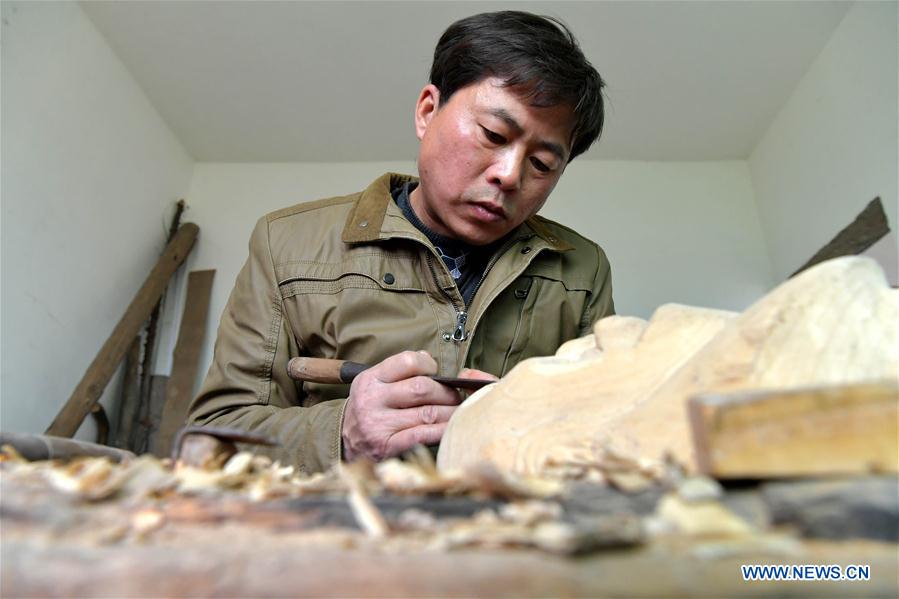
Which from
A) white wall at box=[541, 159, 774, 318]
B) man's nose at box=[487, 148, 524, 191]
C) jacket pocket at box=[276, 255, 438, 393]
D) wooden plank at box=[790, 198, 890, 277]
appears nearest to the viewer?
man's nose at box=[487, 148, 524, 191]

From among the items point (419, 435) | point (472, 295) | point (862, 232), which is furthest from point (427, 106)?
point (862, 232)

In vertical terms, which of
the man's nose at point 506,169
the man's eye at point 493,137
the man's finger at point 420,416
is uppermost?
the man's eye at point 493,137

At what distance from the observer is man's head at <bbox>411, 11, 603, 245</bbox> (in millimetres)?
1531

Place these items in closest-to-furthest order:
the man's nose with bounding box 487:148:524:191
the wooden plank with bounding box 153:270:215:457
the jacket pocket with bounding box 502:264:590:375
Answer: the man's nose with bounding box 487:148:524:191, the jacket pocket with bounding box 502:264:590:375, the wooden plank with bounding box 153:270:215:457

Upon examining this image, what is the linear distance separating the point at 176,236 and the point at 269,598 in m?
3.27

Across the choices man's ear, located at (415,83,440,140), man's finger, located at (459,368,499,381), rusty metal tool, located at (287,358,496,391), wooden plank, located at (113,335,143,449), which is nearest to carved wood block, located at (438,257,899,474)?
man's finger, located at (459,368,499,381)

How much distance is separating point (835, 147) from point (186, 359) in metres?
3.14

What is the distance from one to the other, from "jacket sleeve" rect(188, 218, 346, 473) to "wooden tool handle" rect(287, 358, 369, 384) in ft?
0.20

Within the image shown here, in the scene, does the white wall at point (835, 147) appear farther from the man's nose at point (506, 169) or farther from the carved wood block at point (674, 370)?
the carved wood block at point (674, 370)

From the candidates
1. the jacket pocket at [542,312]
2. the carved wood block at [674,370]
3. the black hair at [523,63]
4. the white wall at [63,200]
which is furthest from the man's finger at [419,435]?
the white wall at [63,200]

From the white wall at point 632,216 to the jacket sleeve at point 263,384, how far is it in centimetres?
166

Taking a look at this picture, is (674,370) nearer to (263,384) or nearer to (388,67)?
(263,384)

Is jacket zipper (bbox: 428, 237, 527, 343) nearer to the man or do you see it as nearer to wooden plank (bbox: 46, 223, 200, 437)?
the man

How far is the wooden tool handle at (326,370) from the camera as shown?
1.37 meters
